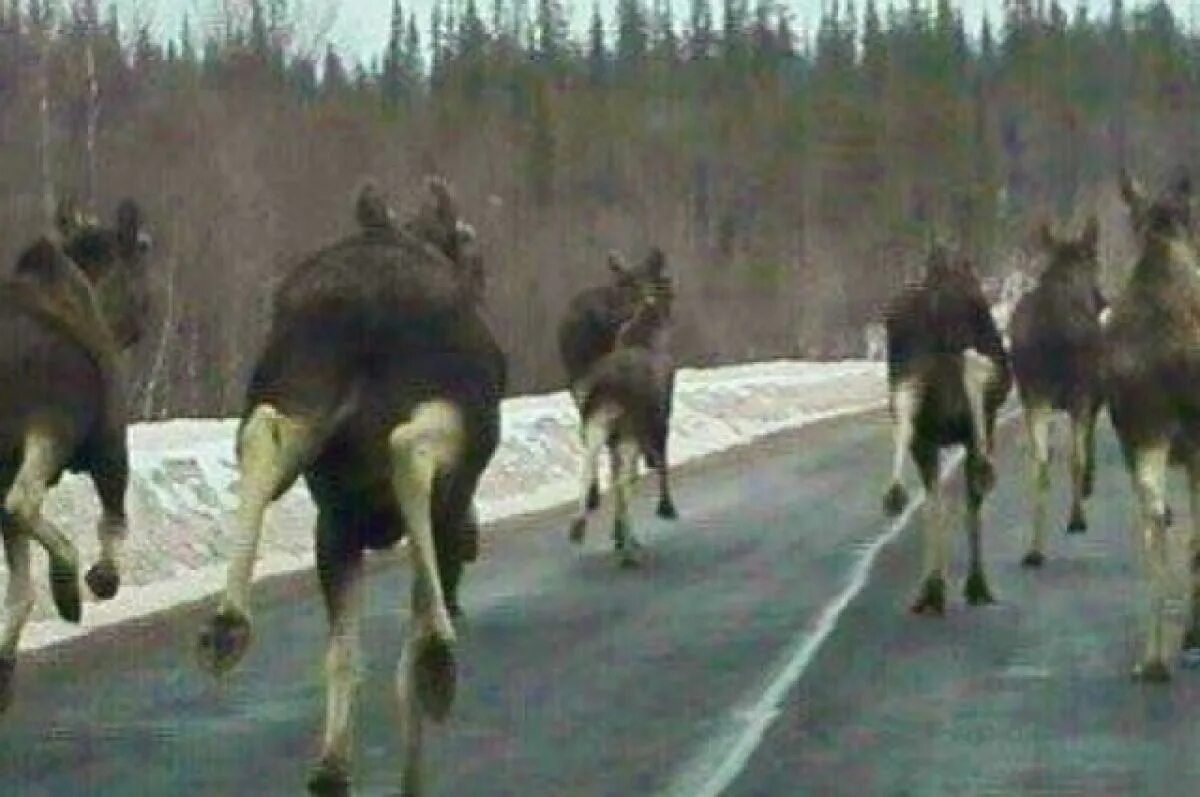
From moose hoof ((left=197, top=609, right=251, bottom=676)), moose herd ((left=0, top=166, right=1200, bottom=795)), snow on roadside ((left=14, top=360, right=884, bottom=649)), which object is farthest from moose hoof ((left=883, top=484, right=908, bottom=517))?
moose hoof ((left=197, top=609, right=251, bottom=676))

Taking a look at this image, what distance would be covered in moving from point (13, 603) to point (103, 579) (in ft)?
2.51

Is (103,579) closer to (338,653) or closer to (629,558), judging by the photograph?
(338,653)

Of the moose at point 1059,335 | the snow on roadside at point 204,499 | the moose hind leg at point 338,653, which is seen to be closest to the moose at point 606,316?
the snow on roadside at point 204,499

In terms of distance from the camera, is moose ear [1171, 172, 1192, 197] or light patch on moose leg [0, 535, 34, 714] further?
moose ear [1171, 172, 1192, 197]

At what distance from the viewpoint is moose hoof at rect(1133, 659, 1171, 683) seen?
1518cm

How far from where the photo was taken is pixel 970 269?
19.6m

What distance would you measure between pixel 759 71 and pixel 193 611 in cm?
13864

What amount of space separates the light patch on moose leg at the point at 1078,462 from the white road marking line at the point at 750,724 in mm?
4688

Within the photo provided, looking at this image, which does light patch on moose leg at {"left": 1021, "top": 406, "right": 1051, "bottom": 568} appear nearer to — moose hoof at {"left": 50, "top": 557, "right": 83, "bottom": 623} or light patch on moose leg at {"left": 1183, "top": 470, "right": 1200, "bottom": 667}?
light patch on moose leg at {"left": 1183, "top": 470, "right": 1200, "bottom": 667}

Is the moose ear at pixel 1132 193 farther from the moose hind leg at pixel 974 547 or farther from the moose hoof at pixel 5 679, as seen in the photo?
the moose hoof at pixel 5 679

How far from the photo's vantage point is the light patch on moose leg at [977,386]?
18.8 m

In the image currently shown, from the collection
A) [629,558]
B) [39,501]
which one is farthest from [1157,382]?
[629,558]

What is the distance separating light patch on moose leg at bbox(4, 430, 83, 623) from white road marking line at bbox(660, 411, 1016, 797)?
9.30 ft

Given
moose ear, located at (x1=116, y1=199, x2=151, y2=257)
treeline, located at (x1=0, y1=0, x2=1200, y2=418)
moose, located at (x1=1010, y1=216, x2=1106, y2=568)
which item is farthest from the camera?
treeline, located at (x1=0, y1=0, x2=1200, y2=418)
